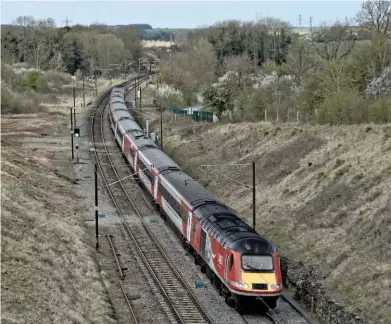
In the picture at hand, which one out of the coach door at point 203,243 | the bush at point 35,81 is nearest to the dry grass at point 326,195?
the coach door at point 203,243

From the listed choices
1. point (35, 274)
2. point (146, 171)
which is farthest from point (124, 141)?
point (35, 274)

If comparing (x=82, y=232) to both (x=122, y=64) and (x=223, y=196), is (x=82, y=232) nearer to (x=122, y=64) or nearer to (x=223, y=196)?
(x=223, y=196)

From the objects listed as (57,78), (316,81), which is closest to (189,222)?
(316,81)

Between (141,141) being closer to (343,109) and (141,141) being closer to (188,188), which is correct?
(343,109)

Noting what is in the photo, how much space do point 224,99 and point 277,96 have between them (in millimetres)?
10355

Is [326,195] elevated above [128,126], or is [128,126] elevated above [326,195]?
[128,126]

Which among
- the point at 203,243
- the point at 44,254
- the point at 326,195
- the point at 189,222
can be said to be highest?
the point at 326,195

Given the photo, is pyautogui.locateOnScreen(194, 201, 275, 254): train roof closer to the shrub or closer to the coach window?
the coach window

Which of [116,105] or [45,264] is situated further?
[116,105]

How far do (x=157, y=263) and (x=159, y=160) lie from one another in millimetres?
11026

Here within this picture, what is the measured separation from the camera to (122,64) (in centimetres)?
15238

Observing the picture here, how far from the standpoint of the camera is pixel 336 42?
8419 centimetres

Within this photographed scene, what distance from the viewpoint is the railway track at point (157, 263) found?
78.5ft

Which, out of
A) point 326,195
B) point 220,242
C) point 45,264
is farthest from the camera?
point 326,195
